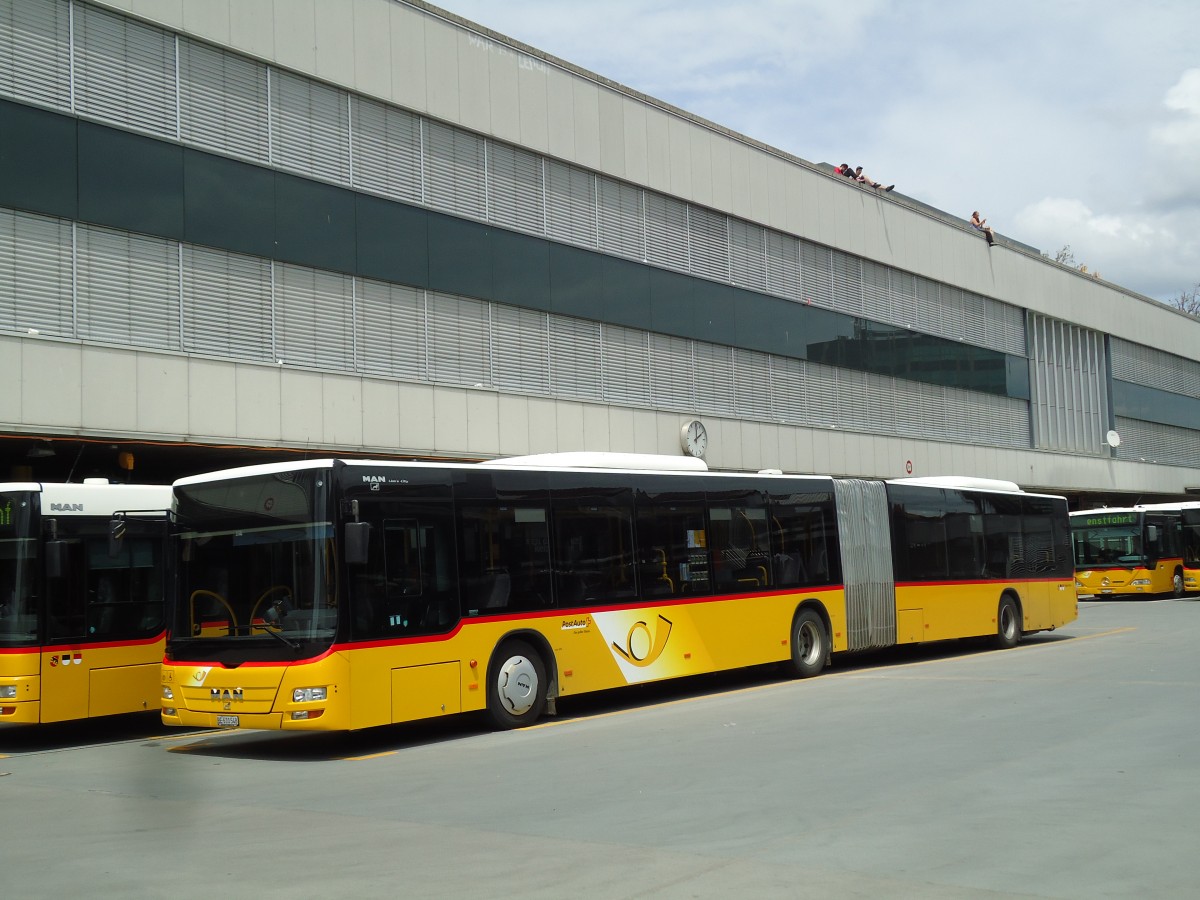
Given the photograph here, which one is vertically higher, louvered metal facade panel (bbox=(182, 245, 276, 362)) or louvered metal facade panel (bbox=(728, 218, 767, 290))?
louvered metal facade panel (bbox=(728, 218, 767, 290))

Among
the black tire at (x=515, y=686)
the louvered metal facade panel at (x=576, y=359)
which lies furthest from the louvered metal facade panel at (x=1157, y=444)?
the black tire at (x=515, y=686)

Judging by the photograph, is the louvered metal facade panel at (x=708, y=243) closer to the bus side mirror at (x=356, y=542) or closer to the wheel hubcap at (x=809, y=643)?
the wheel hubcap at (x=809, y=643)

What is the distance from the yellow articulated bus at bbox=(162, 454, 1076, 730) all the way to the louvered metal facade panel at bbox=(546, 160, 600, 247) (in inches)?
340

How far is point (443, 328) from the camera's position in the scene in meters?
23.1

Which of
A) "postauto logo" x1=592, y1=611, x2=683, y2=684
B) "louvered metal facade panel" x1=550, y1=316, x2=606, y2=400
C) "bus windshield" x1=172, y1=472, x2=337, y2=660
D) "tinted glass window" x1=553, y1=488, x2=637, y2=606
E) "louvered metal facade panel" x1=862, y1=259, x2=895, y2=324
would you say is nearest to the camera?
"bus windshield" x1=172, y1=472, x2=337, y2=660

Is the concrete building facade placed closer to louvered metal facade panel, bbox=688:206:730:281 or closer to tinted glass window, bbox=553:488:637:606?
louvered metal facade panel, bbox=688:206:730:281

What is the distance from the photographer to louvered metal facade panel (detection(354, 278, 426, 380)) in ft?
71.3

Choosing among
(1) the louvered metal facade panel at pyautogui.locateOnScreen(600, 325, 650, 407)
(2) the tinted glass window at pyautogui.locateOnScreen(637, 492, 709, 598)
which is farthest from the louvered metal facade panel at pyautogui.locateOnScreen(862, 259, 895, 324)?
(2) the tinted glass window at pyautogui.locateOnScreen(637, 492, 709, 598)

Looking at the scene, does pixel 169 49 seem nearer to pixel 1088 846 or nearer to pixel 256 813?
pixel 256 813

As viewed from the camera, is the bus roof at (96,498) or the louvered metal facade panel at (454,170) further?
the louvered metal facade panel at (454,170)

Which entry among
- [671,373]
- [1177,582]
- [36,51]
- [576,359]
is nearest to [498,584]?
[36,51]

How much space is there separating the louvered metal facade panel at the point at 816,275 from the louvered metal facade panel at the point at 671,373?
5.44 meters

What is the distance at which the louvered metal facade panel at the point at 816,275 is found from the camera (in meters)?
32.7

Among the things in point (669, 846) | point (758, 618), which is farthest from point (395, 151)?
point (669, 846)
